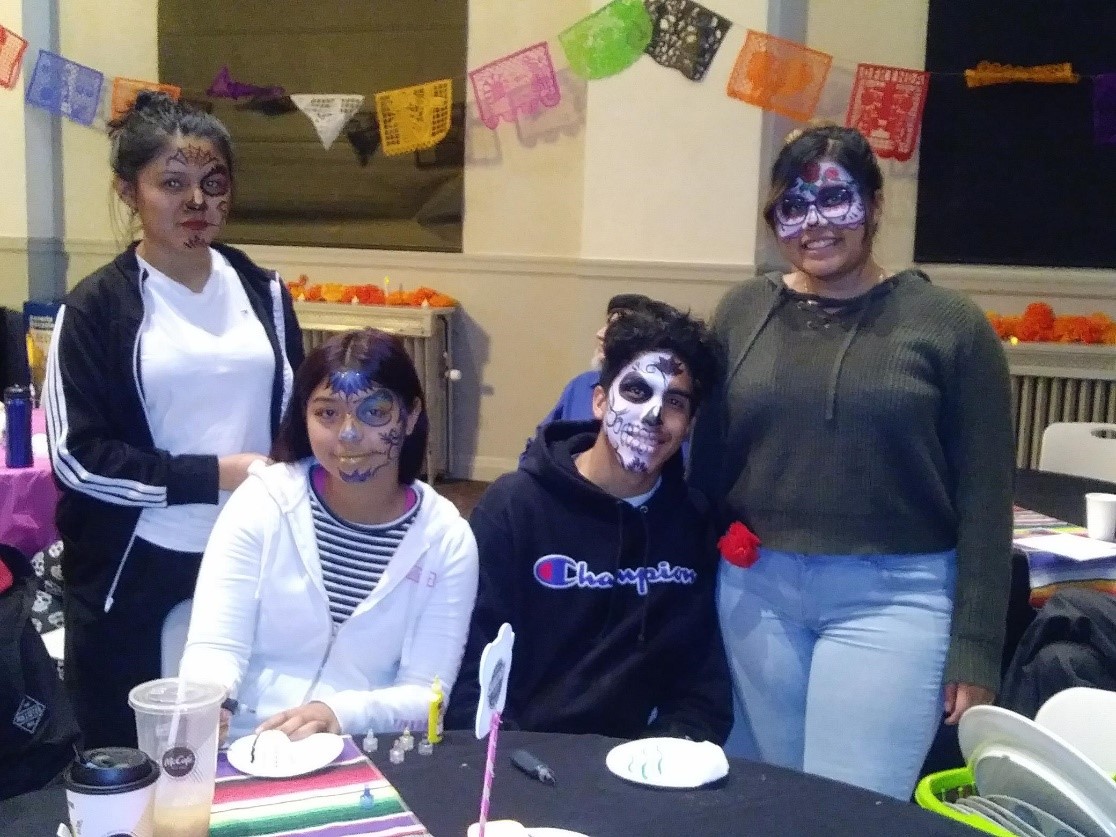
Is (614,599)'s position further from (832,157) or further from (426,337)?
(426,337)

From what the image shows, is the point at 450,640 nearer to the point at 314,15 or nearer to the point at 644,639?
the point at 644,639

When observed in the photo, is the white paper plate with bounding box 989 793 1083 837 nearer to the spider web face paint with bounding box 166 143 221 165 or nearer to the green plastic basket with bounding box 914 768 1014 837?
the green plastic basket with bounding box 914 768 1014 837

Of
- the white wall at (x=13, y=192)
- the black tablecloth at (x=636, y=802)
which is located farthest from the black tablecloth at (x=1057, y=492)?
the white wall at (x=13, y=192)

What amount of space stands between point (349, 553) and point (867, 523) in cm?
77

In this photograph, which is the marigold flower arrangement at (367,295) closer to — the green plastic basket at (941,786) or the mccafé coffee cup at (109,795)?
the green plastic basket at (941,786)

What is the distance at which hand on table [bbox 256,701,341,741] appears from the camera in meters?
1.33

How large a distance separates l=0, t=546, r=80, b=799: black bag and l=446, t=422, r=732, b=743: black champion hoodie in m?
0.70

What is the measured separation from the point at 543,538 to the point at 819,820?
705mm

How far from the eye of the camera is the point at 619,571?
170cm

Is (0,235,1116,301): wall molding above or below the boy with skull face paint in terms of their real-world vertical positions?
above

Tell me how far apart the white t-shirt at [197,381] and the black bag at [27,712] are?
0.25 meters

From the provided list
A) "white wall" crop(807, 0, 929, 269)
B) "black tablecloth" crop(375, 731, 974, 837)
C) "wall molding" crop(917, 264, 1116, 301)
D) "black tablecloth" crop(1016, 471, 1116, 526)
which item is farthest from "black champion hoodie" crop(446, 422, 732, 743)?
"white wall" crop(807, 0, 929, 269)

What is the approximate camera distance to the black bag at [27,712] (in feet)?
5.75

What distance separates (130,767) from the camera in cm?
92
